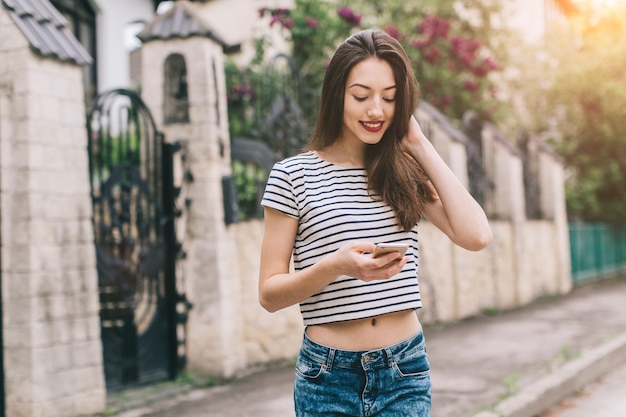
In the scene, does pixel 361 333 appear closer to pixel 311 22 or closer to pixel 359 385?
pixel 359 385

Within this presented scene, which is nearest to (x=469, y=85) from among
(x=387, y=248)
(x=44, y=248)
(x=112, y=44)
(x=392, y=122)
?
(x=112, y=44)

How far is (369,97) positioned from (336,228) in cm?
43

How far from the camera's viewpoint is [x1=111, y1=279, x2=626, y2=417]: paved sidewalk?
19.1 feet

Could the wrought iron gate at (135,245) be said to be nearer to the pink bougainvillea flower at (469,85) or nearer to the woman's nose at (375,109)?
the woman's nose at (375,109)

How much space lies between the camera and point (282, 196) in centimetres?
226

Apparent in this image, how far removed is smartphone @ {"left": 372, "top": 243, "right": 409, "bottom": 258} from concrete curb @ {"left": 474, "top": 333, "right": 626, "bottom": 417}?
3.81 metres

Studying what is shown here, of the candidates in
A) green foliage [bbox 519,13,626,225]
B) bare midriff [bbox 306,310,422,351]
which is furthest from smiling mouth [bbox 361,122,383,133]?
green foliage [bbox 519,13,626,225]

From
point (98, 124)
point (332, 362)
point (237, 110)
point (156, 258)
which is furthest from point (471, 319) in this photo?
point (332, 362)

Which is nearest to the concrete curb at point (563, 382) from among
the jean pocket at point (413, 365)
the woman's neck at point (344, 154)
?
the jean pocket at point (413, 365)

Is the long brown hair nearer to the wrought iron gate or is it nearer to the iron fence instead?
the wrought iron gate

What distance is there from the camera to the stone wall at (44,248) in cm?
522

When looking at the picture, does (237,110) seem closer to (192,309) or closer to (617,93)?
(192,309)

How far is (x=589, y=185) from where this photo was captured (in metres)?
19.9

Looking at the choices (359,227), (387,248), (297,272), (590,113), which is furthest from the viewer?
(590,113)
